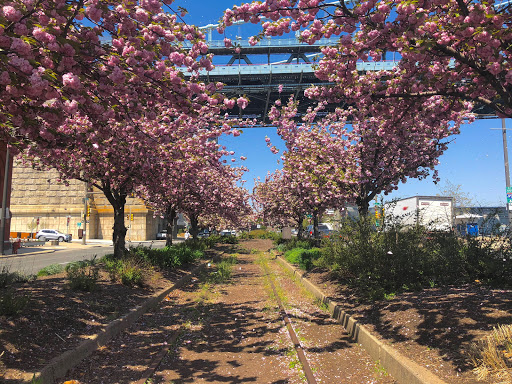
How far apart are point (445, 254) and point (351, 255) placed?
252 cm

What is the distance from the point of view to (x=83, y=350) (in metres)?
5.62

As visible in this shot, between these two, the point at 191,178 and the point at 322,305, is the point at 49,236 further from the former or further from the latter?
the point at 322,305

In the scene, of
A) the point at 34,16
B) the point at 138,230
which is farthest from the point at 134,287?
the point at 138,230

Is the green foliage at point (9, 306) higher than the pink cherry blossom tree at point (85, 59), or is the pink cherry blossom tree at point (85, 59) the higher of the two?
the pink cherry blossom tree at point (85, 59)

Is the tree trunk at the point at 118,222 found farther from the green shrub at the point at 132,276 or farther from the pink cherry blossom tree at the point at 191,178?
the green shrub at the point at 132,276

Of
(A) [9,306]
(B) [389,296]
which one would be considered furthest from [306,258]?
(A) [9,306]

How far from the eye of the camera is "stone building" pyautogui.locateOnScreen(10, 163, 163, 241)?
188ft

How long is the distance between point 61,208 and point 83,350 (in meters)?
59.1

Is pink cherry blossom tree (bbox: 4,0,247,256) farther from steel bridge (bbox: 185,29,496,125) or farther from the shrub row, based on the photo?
steel bridge (bbox: 185,29,496,125)

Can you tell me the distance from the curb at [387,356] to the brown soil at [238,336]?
13 centimetres

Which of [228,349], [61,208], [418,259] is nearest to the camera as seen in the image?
[228,349]

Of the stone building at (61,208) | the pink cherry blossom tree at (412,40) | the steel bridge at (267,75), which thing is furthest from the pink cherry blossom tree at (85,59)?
the stone building at (61,208)

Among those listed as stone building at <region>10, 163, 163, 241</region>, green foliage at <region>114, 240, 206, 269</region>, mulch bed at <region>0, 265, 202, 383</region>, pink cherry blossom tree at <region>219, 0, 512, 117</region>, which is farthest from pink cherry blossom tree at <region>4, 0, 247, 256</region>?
stone building at <region>10, 163, 163, 241</region>

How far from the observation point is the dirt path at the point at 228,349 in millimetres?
5230
